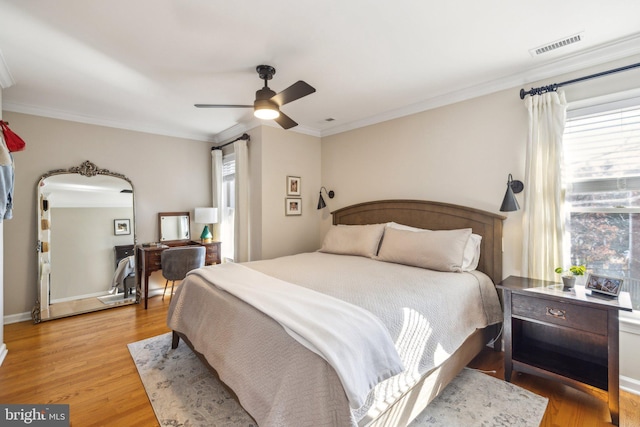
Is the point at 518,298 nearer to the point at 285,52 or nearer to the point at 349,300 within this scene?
the point at 349,300

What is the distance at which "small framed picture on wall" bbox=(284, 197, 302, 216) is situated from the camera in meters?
4.06

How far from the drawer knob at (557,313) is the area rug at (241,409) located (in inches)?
22.7

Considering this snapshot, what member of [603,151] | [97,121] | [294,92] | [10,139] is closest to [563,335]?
[603,151]

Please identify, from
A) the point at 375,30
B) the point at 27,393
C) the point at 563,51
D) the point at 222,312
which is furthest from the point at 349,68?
the point at 27,393

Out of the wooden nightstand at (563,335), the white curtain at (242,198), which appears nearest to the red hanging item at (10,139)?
the white curtain at (242,198)

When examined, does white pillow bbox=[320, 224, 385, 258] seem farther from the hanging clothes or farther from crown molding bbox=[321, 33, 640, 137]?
the hanging clothes

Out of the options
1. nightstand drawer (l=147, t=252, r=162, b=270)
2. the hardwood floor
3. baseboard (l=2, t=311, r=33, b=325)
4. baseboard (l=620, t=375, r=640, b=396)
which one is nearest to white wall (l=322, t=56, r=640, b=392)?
baseboard (l=620, t=375, r=640, b=396)

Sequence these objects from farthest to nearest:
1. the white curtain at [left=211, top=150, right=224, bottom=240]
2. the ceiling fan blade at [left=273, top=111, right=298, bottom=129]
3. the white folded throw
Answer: the white curtain at [left=211, top=150, right=224, bottom=240] → the ceiling fan blade at [left=273, top=111, right=298, bottom=129] → the white folded throw

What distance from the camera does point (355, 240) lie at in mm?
3240

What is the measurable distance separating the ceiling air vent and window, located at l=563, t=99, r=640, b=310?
553 mm

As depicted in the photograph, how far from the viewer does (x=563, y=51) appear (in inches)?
86.5

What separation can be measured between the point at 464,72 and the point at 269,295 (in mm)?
2521

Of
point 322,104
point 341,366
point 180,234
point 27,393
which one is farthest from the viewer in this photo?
point 180,234

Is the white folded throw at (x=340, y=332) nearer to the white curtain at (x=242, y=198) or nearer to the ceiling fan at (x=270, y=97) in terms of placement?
the ceiling fan at (x=270, y=97)
